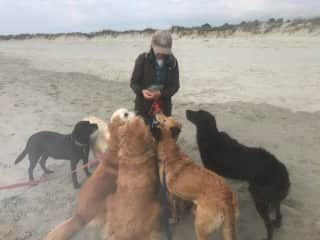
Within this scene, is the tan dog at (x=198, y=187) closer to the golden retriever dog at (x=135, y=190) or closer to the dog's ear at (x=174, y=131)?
the dog's ear at (x=174, y=131)

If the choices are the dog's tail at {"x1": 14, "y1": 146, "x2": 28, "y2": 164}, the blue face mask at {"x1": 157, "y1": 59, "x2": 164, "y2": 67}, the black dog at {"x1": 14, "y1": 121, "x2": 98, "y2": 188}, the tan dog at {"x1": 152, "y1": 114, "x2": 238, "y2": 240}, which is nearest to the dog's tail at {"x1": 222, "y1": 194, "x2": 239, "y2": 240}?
the tan dog at {"x1": 152, "y1": 114, "x2": 238, "y2": 240}

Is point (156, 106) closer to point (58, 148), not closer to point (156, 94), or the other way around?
point (156, 94)

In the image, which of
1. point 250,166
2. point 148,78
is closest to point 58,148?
point 148,78

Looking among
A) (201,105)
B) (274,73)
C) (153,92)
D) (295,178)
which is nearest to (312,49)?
(274,73)

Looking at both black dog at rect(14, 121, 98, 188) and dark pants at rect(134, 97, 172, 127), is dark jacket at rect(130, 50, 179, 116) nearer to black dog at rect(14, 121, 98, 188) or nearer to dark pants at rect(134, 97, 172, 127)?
dark pants at rect(134, 97, 172, 127)

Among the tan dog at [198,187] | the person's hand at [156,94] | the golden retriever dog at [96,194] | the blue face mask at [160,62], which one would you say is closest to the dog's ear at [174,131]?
the tan dog at [198,187]

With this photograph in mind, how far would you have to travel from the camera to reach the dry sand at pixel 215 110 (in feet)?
15.1

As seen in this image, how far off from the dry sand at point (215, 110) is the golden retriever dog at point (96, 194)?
15.8 inches

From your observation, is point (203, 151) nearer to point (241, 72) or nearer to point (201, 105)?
point (201, 105)

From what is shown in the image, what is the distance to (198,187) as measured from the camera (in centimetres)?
374

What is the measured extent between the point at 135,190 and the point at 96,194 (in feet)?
1.38

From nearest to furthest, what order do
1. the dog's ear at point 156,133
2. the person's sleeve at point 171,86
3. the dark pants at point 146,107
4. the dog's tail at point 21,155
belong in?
the dog's ear at point 156,133 → the person's sleeve at point 171,86 → the dark pants at point 146,107 → the dog's tail at point 21,155

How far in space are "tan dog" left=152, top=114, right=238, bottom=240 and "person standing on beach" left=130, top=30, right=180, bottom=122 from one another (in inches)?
24.6

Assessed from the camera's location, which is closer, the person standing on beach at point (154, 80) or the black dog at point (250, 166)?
the black dog at point (250, 166)
